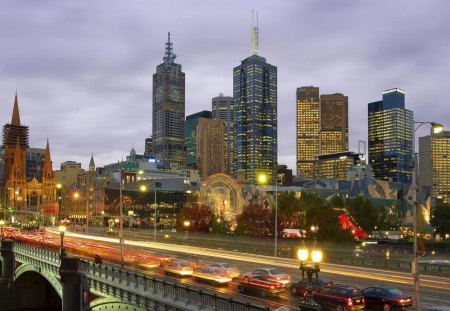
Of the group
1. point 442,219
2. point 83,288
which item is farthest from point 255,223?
point 83,288

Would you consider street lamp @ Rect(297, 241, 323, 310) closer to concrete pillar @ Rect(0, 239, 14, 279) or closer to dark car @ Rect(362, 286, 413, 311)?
dark car @ Rect(362, 286, 413, 311)

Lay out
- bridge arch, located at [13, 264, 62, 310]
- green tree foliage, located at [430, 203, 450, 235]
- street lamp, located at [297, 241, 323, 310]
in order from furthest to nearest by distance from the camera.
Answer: green tree foliage, located at [430, 203, 450, 235]
bridge arch, located at [13, 264, 62, 310]
street lamp, located at [297, 241, 323, 310]

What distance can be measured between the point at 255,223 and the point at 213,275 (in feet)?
236

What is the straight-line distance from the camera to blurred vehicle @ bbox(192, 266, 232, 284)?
42.7m

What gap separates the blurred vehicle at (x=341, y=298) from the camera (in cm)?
3225

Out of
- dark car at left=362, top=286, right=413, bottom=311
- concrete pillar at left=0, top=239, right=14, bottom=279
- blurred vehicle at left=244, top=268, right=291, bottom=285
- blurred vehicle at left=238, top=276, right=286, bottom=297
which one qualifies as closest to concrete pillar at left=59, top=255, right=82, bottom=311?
blurred vehicle at left=244, top=268, right=291, bottom=285

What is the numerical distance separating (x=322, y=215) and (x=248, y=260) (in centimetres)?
4023

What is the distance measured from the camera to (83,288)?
145 ft

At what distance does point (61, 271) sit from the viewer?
44.5m

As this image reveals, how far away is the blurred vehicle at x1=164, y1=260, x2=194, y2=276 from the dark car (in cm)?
1783

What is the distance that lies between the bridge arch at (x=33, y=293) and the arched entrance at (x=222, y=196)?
183 feet

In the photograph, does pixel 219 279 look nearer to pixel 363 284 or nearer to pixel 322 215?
pixel 363 284

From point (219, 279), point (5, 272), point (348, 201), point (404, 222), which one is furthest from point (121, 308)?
point (404, 222)

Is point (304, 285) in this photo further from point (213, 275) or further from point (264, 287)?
point (213, 275)
